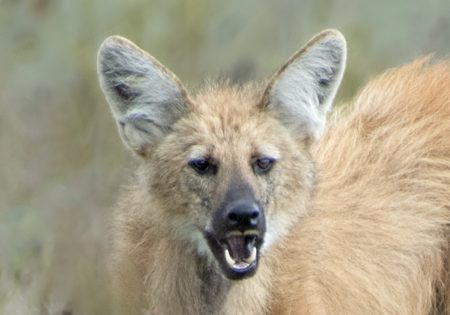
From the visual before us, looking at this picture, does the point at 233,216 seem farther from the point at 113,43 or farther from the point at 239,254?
the point at 113,43

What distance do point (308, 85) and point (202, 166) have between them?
0.73m

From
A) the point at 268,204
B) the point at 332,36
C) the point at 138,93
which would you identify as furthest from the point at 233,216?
the point at 332,36

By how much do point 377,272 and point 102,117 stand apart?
60.4 inches

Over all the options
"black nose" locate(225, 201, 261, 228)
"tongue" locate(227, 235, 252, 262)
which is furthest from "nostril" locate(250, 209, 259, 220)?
"tongue" locate(227, 235, 252, 262)

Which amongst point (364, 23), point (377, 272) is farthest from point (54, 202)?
point (364, 23)

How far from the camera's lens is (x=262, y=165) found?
7215 millimetres

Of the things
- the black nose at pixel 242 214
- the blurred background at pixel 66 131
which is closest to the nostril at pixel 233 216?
the black nose at pixel 242 214

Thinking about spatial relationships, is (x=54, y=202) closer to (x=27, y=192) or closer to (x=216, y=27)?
(x=27, y=192)

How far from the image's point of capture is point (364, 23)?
41.2ft

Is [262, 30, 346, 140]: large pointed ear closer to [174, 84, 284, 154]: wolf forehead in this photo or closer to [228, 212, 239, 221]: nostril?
[174, 84, 284, 154]: wolf forehead

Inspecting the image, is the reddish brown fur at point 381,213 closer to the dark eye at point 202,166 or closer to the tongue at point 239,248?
the tongue at point 239,248

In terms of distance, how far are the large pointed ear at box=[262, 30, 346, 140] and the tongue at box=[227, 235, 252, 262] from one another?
722mm

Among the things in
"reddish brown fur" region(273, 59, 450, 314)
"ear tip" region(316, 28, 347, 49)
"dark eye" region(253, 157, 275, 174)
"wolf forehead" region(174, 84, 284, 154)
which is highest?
"ear tip" region(316, 28, 347, 49)

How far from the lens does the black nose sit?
22.7ft
